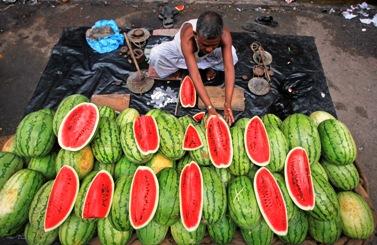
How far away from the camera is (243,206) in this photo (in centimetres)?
224

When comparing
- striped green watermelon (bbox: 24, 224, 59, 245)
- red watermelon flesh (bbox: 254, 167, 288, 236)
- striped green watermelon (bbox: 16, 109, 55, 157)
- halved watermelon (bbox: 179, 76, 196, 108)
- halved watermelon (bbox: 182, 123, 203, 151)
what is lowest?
halved watermelon (bbox: 179, 76, 196, 108)

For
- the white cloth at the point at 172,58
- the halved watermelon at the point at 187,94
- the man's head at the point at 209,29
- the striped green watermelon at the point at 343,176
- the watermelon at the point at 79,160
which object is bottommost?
the halved watermelon at the point at 187,94

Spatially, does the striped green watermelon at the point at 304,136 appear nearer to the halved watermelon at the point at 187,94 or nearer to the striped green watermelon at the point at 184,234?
the striped green watermelon at the point at 184,234

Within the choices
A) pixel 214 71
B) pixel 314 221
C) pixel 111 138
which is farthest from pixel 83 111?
pixel 214 71

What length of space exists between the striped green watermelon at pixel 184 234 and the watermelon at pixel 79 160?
0.83 metres

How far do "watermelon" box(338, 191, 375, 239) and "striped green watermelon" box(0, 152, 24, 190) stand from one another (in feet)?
8.73

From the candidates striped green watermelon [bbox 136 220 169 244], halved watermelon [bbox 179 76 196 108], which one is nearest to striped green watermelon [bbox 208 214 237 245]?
striped green watermelon [bbox 136 220 169 244]

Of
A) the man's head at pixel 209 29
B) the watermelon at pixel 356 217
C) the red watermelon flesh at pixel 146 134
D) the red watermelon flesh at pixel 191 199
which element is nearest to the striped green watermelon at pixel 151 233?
the red watermelon flesh at pixel 191 199

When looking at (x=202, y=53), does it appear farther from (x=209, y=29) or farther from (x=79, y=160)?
(x=79, y=160)

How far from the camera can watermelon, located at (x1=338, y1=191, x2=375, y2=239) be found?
2.40m

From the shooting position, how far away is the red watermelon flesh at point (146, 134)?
242cm

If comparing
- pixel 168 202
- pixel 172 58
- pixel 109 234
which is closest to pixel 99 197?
pixel 109 234

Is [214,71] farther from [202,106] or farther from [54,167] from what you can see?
[54,167]

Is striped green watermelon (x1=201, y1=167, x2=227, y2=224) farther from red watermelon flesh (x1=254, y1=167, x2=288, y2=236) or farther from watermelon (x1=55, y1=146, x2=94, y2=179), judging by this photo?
watermelon (x1=55, y1=146, x2=94, y2=179)
